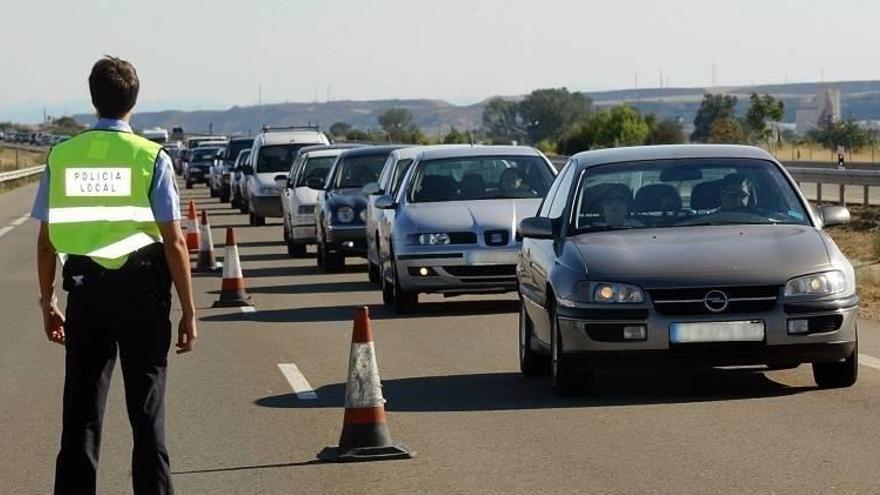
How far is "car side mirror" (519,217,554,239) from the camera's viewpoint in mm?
12844

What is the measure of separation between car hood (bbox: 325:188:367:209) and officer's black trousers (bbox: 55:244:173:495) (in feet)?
58.2

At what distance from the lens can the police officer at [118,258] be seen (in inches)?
287

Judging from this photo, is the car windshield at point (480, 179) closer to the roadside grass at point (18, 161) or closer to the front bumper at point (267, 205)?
the front bumper at point (267, 205)

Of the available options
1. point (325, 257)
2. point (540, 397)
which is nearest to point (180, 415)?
point (540, 397)

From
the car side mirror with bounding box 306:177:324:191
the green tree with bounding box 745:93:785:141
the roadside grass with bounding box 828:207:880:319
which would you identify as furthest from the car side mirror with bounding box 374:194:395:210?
the green tree with bounding box 745:93:785:141

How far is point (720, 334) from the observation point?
11656mm

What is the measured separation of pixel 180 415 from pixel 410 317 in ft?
21.7

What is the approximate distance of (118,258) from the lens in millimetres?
7266

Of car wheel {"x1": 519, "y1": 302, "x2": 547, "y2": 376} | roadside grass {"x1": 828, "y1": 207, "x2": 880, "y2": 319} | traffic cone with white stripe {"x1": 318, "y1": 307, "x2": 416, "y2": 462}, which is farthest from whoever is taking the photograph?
roadside grass {"x1": 828, "y1": 207, "x2": 880, "y2": 319}

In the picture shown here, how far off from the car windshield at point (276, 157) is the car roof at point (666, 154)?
999 inches

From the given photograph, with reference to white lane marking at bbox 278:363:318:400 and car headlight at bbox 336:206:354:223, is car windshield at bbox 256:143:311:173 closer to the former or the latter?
car headlight at bbox 336:206:354:223

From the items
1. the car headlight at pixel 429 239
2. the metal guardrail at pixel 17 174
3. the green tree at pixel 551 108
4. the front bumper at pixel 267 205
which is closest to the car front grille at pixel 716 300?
the car headlight at pixel 429 239

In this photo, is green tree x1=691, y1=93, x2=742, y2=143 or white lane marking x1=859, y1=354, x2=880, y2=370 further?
green tree x1=691, y1=93, x2=742, y2=143

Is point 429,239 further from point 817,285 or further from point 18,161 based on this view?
point 18,161
